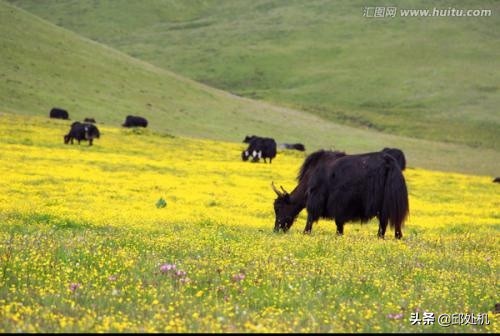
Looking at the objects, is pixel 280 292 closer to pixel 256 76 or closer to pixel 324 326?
pixel 324 326

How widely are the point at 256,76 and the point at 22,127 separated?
250 ft

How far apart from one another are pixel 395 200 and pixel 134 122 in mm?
41557

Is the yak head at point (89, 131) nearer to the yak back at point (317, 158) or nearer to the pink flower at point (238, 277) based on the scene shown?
the yak back at point (317, 158)

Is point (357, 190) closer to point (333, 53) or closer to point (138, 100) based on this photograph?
point (138, 100)

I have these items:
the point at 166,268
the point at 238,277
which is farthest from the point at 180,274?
the point at 238,277

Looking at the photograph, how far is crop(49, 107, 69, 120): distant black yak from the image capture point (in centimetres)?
5244

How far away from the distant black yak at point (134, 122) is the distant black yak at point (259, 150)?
13370mm

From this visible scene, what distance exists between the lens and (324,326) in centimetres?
667

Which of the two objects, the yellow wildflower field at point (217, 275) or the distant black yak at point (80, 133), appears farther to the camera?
the distant black yak at point (80, 133)

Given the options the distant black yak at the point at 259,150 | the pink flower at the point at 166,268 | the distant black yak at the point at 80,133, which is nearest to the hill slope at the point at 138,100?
the distant black yak at the point at 80,133

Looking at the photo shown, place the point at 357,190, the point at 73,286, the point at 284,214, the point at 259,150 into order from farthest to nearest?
the point at 259,150 < the point at 284,214 < the point at 357,190 < the point at 73,286

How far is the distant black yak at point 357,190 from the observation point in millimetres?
14227

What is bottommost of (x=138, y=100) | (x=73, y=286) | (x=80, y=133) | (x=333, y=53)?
(x=73, y=286)

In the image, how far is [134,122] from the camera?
177 ft
